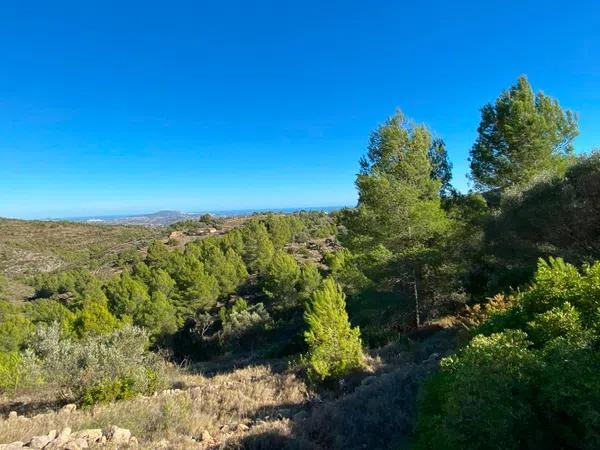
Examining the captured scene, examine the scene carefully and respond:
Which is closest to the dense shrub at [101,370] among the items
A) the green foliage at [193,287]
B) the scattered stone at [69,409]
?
the scattered stone at [69,409]

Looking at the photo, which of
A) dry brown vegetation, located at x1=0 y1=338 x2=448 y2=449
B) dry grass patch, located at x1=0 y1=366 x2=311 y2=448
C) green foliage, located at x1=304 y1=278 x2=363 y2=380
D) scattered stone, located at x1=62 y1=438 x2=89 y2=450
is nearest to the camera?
scattered stone, located at x1=62 y1=438 x2=89 y2=450

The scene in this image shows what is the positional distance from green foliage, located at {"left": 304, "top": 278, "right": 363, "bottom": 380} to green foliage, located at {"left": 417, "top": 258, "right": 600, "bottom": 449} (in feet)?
17.8

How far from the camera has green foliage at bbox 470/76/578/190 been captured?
16094 mm

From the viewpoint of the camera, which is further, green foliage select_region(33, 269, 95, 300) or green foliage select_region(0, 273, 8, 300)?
green foliage select_region(0, 273, 8, 300)

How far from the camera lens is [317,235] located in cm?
6309

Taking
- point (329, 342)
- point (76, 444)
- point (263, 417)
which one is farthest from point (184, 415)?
point (329, 342)

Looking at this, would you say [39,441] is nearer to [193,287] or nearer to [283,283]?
[283,283]

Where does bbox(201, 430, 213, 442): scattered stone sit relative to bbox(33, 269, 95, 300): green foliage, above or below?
above

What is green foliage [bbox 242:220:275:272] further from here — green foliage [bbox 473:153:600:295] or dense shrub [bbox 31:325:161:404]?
dense shrub [bbox 31:325:161:404]

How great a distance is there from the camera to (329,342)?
9.43 m

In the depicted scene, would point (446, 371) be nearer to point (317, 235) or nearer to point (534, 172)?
point (534, 172)

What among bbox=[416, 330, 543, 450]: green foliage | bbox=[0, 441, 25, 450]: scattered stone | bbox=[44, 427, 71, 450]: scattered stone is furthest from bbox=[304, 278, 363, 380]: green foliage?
bbox=[416, 330, 543, 450]: green foliage

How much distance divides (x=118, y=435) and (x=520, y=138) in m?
17.0

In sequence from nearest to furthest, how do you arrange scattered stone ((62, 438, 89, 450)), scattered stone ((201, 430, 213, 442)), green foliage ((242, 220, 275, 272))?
scattered stone ((62, 438, 89, 450))
scattered stone ((201, 430, 213, 442))
green foliage ((242, 220, 275, 272))
